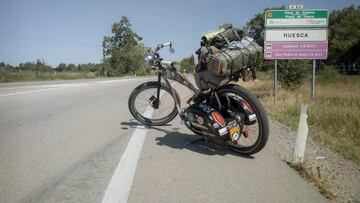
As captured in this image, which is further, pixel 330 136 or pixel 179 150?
pixel 330 136

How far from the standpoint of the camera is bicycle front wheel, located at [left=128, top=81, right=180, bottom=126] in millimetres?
5660

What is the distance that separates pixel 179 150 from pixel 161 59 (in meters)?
1.80

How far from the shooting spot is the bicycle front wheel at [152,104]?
5.66 m

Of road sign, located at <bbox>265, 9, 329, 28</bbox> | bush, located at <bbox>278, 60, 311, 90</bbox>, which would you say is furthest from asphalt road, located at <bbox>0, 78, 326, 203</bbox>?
bush, located at <bbox>278, 60, 311, 90</bbox>

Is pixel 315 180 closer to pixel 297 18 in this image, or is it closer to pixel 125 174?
pixel 125 174

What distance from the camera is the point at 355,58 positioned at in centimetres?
5891

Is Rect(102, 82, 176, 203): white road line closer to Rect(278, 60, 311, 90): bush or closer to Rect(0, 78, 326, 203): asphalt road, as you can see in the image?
Rect(0, 78, 326, 203): asphalt road

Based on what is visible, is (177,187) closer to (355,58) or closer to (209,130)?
(209,130)

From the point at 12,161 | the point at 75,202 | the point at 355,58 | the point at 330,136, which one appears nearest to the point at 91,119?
the point at 12,161

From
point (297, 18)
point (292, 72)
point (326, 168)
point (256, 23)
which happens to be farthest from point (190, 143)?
point (256, 23)

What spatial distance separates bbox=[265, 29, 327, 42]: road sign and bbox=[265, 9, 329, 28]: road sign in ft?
0.63

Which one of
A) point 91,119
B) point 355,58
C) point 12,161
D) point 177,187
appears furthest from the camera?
point 355,58

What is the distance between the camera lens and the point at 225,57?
390cm

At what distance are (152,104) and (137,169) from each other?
7.66ft
